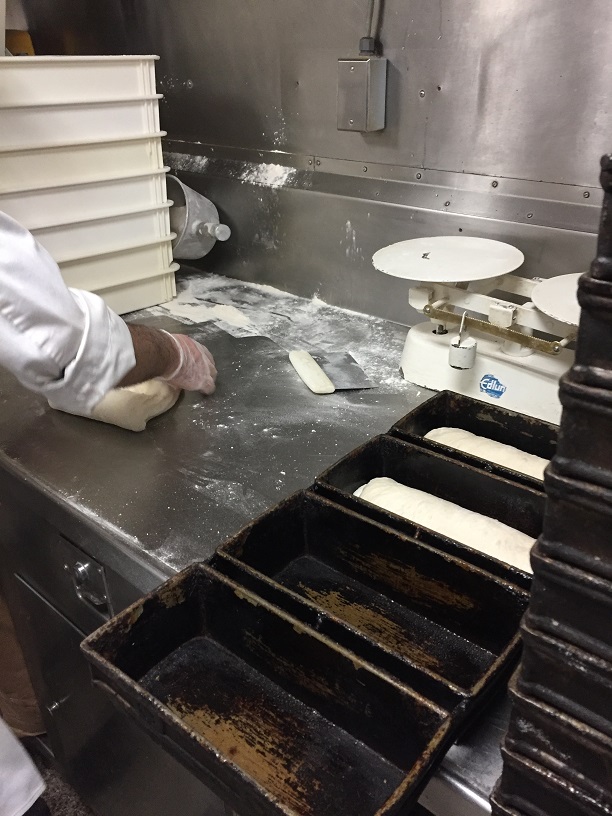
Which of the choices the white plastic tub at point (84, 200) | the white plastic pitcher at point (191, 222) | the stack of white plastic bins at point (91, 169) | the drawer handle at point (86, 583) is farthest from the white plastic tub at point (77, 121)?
the drawer handle at point (86, 583)

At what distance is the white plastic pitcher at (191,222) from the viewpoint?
1842mm

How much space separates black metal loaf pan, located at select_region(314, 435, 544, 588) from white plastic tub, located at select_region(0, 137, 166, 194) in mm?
995

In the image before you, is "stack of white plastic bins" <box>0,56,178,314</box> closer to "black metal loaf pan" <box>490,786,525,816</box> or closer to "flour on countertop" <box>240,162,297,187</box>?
"flour on countertop" <box>240,162,297,187</box>

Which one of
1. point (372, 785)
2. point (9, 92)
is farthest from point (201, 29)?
point (372, 785)

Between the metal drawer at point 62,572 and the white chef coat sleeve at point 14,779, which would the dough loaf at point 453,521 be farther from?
the white chef coat sleeve at point 14,779

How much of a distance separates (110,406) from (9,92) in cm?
72

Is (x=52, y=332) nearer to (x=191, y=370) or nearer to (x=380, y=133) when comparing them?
(x=191, y=370)

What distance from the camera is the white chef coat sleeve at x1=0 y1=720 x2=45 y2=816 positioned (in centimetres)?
117

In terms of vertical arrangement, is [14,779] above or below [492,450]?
below

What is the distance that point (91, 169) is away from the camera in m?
1.54

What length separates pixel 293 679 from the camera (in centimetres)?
72

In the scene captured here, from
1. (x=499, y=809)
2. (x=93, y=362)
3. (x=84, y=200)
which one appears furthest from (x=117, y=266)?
(x=499, y=809)

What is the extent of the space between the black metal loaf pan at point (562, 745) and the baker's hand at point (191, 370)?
912 millimetres

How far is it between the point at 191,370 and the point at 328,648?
75 centimetres
